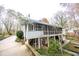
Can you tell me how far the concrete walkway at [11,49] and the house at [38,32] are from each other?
0.30 ft

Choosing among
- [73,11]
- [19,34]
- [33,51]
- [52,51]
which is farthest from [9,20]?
[73,11]

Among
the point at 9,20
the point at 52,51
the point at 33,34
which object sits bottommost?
the point at 52,51

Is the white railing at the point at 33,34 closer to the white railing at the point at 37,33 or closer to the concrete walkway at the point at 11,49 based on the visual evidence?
the white railing at the point at 37,33

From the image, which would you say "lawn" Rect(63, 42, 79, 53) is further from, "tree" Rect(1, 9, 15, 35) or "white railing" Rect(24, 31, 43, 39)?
"tree" Rect(1, 9, 15, 35)

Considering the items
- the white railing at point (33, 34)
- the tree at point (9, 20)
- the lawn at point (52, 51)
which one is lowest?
the lawn at point (52, 51)

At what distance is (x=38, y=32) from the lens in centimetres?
176

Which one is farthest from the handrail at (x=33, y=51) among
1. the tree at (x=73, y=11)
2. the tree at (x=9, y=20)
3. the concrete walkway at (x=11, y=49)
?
the tree at (x=73, y=11)

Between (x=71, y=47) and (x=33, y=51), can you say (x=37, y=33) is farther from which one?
(x=71, y=47)

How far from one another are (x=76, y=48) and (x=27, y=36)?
0.51 metres

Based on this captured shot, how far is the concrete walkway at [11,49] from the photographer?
176 centimetres

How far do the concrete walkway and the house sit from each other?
93mm

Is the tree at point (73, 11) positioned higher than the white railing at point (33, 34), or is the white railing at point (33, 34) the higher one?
the tree at point (73, 11)

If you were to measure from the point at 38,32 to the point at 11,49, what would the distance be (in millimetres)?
322

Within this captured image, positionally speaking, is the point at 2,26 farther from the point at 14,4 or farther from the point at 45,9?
the point at 45,9
